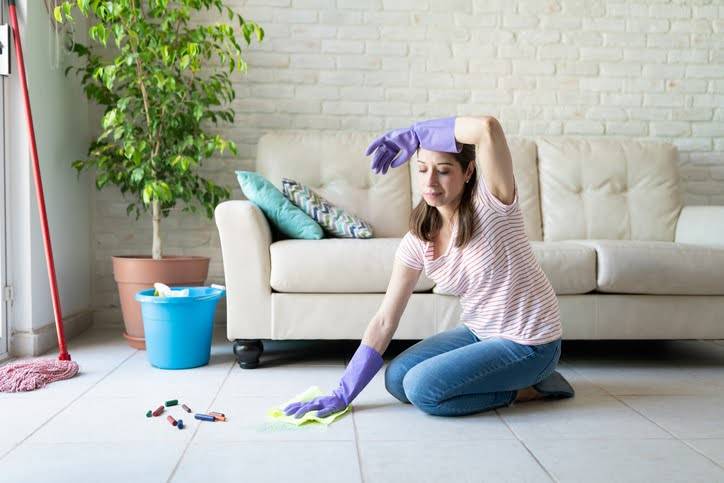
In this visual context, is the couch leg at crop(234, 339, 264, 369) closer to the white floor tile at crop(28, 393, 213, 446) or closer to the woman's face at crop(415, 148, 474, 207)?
the white floor tile at crop(28, 393, 213, 446)

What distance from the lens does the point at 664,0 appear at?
3369 millimetres

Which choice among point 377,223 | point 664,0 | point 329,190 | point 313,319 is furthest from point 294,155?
point 664,0

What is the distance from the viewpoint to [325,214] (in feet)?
8.71

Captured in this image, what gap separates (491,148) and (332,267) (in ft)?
2.91

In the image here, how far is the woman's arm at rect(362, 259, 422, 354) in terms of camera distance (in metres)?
1.87

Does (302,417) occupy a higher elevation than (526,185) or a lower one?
lower

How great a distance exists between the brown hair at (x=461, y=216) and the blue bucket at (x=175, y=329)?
0.97 m

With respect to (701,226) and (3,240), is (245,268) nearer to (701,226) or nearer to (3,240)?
(3,240)

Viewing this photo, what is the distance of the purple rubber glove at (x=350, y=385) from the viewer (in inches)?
71.7

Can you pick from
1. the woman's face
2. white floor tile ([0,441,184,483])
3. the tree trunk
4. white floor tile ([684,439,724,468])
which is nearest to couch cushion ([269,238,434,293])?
the woman's face

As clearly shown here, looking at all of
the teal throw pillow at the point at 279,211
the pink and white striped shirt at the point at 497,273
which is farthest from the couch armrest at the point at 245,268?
the pink and white striped shirt at the point at 497,273

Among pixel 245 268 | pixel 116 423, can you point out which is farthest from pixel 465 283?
pixel 116 423

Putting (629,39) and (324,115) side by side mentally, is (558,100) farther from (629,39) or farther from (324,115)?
(324,115)

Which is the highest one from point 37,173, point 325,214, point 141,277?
point 37,173
